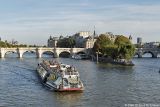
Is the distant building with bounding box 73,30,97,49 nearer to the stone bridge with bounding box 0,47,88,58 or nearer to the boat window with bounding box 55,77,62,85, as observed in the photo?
the stone bridge with bounding box 0,47,88,58

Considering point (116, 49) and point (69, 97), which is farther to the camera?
point (116, 49)

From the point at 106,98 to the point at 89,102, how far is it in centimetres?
234

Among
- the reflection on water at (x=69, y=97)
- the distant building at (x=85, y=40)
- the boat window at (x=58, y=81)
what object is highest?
the distant building at (x=85, y=40)

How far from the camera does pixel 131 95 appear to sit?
36281 mm

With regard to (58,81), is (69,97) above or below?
below

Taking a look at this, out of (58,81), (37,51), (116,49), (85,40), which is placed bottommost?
(58,81)

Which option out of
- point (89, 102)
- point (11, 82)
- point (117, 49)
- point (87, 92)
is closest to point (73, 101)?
point (89, 102)

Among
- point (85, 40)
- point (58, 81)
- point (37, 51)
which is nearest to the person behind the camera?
point (58, 81)

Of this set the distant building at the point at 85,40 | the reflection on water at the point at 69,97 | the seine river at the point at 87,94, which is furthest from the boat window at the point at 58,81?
the distant building at the point at 85,40

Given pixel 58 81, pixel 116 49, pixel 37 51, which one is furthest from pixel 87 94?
pixel 37 51

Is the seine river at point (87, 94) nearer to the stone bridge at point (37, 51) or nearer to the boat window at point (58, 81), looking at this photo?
the boat window at point (58, 81)

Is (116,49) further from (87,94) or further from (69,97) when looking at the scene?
(69,97)

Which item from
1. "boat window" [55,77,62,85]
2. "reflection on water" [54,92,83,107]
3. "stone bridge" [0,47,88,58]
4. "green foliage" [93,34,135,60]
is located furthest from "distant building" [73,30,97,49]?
"reflection on water" [54,92,83,107]

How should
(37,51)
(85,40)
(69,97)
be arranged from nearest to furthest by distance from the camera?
(69,97) → (37,51) → (85,40)
